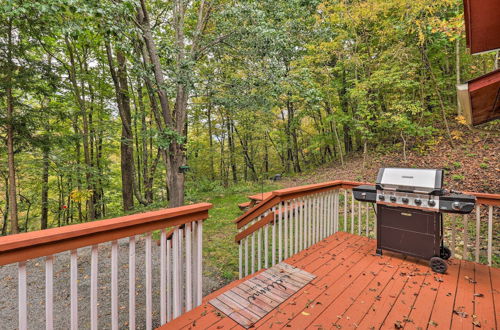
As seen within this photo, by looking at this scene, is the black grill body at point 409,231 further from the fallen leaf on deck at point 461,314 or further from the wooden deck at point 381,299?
the fallen leaf on deck at point 461,314

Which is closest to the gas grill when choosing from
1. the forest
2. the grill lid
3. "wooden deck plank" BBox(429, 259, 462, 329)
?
the grill lid

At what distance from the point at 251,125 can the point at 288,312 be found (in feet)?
28.6

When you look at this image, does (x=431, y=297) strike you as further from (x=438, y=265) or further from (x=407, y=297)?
(x=438, y=265)

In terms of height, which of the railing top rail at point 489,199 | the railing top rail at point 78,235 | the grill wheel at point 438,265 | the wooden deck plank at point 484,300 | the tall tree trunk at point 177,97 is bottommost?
the wooden deck plank at point 484,300

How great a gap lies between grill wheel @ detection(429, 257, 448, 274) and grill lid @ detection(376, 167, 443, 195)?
0.82 meters

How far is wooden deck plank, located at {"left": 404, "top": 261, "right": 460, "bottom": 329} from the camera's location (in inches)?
77.2

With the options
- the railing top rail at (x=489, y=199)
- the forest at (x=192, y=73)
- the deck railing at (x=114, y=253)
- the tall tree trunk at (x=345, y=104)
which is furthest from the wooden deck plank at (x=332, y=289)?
the tall tree trunk at (x=345, y=104)

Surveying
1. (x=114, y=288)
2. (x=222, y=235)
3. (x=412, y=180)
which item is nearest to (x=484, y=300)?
(x=412, y=180)

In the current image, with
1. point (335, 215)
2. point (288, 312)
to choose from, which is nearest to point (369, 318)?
point (288, 312)

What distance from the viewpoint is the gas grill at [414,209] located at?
8.50 ft

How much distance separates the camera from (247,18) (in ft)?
16.1

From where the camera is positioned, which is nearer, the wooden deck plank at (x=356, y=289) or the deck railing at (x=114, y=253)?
the deck railing at (x=114, y=253)

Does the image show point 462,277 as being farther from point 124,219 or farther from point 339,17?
point 339,17

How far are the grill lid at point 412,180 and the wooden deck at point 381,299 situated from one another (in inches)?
39.1
